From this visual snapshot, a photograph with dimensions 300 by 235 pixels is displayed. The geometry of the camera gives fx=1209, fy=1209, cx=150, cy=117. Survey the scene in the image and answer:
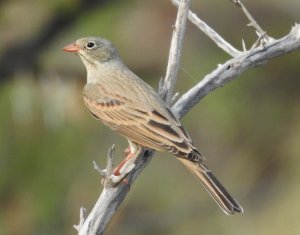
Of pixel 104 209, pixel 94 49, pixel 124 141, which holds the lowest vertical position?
pixel 104 209

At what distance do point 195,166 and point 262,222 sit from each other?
2.71 metres

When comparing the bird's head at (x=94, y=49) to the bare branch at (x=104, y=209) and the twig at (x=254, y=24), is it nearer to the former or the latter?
the twig at (x=254, y=24)

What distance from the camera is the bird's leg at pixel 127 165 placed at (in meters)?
6.37

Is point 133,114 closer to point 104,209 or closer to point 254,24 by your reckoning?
point 254,24

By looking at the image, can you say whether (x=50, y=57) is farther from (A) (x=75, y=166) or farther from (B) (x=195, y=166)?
(B) (x=195, y=166)

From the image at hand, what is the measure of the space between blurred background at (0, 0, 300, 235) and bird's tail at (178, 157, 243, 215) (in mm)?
2224

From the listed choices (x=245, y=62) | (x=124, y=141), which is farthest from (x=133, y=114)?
(x=124, y=141)

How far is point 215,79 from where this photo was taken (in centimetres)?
703

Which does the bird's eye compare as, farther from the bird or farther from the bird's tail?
the bird's tail

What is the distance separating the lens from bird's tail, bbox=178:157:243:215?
680 centimetres

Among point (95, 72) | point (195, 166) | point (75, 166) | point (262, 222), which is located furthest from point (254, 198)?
point (195, 166)

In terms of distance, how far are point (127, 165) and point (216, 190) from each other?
0.53m

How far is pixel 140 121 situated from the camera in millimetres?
7465

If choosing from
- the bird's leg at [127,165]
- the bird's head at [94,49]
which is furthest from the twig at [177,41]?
the bird's head at [94,49]
